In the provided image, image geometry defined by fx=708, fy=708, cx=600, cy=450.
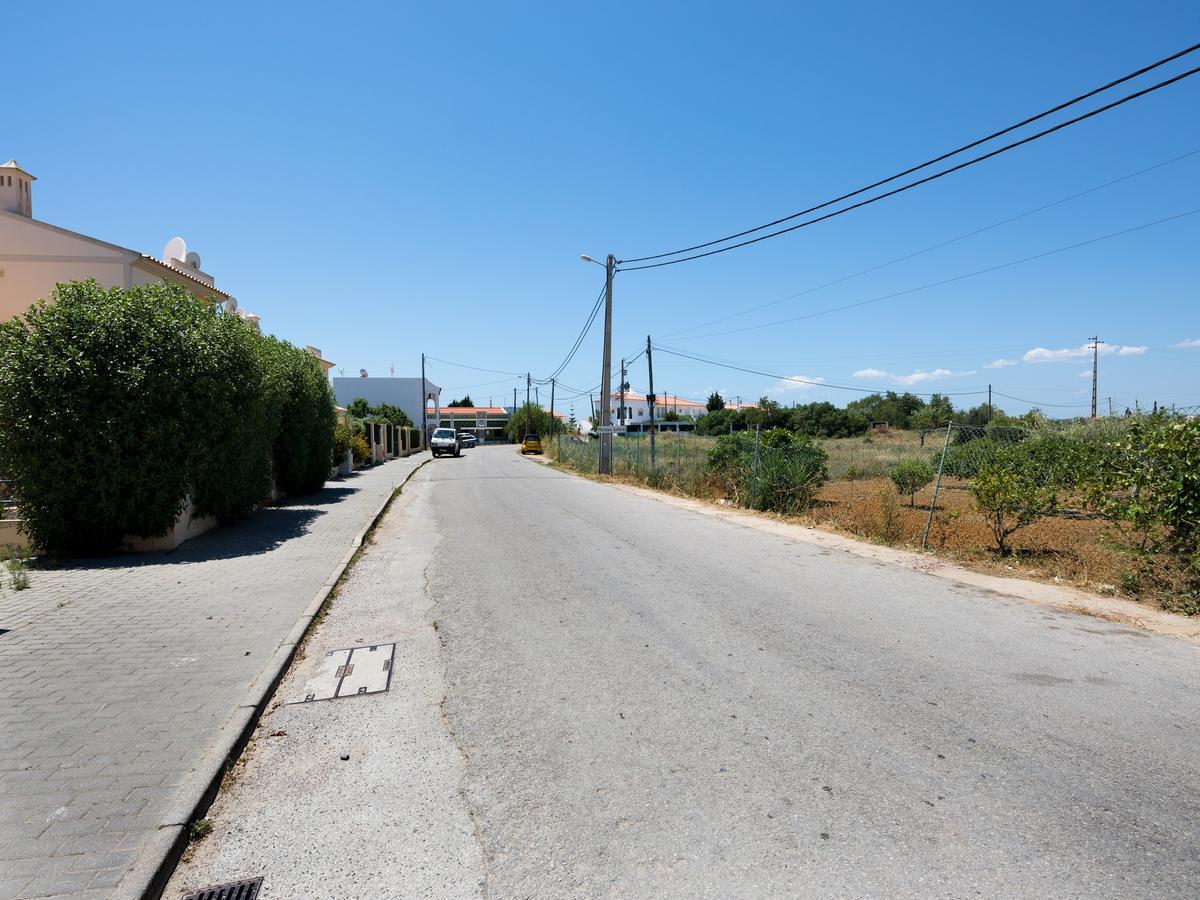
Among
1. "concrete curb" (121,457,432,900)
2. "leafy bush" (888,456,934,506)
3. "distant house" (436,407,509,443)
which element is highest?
"distant house" (436,407,509,443)

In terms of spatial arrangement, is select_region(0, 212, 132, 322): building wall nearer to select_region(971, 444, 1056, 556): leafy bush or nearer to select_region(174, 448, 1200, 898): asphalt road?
select_region(174, 448, 1200, 898): asphalt road

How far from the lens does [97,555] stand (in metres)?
9.98

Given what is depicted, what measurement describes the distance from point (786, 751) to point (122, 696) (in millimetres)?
4329

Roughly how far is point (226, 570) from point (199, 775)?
6.08 meters

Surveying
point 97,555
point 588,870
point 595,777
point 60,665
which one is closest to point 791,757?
point 595,777

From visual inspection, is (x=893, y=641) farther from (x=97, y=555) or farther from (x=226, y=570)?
(x=97, y=555)

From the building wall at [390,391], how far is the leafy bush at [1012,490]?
70.3m

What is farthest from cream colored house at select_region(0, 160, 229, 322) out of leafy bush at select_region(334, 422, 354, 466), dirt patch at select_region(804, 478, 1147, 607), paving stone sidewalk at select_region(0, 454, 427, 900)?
dirt patch at select_region(804, 478, 1147, 607)

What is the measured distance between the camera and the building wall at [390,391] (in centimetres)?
7606

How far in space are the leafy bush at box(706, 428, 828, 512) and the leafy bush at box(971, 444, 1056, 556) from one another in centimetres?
578

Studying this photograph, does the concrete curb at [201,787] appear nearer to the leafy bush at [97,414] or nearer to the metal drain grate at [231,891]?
the metal drain grate at [231,891]

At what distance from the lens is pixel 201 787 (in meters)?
3.59

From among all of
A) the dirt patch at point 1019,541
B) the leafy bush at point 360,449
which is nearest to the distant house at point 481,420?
the leafy bush at point 360,449

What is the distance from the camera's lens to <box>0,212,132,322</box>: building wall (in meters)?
16.3
